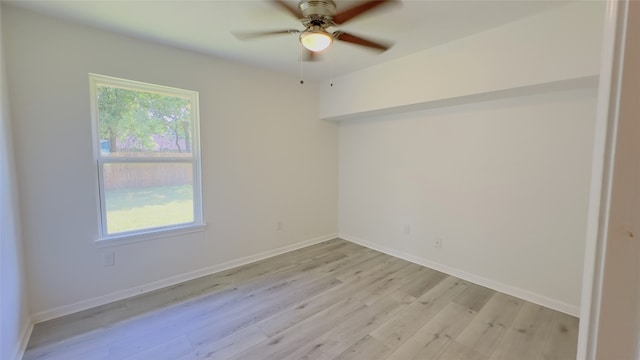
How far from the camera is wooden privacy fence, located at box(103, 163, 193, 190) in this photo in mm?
2561

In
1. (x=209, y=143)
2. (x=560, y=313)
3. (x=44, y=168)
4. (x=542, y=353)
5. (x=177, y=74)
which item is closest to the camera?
(x=542, y=353)

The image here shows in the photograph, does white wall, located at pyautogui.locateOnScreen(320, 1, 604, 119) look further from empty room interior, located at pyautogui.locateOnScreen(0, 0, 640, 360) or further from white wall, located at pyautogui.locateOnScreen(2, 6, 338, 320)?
white wall, located at pyautogui.locateOnScreen(2, 6, 338, 320)

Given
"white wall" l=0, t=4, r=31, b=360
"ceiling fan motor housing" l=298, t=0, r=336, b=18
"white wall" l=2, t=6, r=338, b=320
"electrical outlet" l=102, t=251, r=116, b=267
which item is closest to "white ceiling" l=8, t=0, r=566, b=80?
"ceiling fan motor housing" l=298, t=0, r=336, b=18

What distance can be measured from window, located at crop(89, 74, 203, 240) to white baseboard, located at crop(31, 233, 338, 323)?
0.53 m

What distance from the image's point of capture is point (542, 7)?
81.4 inches

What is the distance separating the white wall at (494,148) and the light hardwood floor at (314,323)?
48cm

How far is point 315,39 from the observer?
1.96 meters

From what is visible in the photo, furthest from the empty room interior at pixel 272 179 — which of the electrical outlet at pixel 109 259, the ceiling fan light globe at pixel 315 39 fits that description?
the ceiling fan light globe at pixel 315 39

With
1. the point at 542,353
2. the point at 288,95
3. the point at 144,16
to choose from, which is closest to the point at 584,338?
the point at 542,353

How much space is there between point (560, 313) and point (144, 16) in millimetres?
4409

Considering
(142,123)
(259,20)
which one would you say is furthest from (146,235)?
(259,20)

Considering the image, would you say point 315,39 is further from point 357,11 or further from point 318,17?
point 357,11

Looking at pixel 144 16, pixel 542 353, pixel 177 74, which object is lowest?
pixel 542 353

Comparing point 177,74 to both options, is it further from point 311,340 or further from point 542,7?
point 542,7
